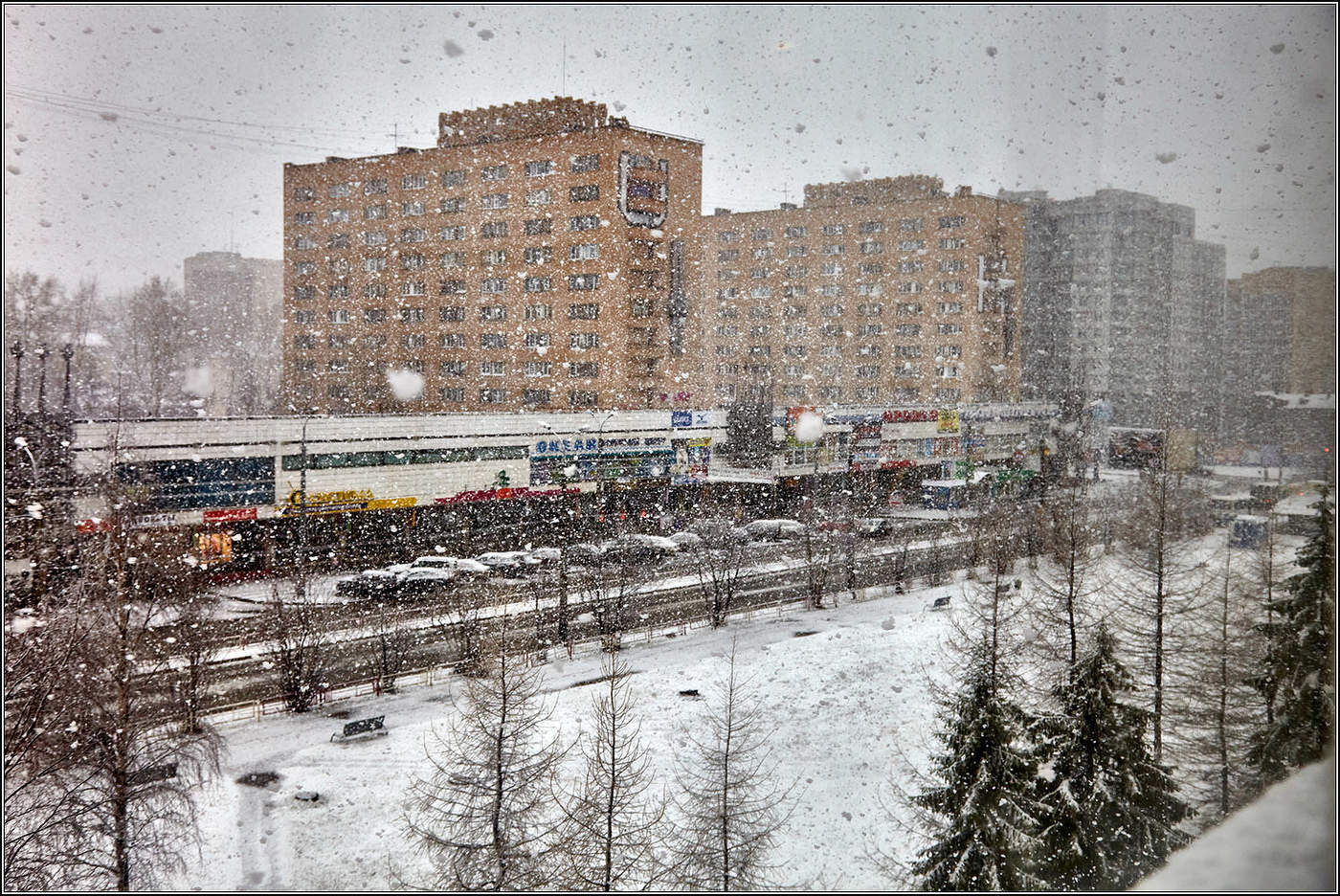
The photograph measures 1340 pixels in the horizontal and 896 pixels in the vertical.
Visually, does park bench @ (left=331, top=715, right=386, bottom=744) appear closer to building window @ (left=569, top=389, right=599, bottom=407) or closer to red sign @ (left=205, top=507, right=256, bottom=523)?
red sign @ (left=205, top=507, right=256, bottom=523)

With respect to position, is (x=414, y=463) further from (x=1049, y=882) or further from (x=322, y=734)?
(x=1049, y=882)

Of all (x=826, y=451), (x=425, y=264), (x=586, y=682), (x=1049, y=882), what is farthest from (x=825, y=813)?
(x=425, y=264)

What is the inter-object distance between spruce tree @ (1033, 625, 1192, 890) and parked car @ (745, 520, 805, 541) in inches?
335

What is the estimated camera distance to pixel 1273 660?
4.19 meters

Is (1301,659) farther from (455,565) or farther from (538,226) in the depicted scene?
(538,226)

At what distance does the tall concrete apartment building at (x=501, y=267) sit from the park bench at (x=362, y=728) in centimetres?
1040

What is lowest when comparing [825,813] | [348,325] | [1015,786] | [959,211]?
[825,813]

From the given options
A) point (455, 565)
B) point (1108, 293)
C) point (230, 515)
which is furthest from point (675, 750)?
point (1108, 293)

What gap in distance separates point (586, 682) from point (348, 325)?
14192 millimetres

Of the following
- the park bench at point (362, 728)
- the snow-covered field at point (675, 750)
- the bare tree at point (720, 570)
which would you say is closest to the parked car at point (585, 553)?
the bare tree at point (720, 570)

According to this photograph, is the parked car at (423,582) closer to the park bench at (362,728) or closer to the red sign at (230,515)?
the red sign at (230,515)

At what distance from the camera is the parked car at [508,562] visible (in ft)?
34.6

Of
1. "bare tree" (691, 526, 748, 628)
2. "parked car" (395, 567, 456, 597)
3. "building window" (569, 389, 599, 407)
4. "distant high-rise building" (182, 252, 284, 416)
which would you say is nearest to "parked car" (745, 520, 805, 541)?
"bare tree" (691, 526, 748, 628)

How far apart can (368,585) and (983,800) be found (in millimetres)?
7215
